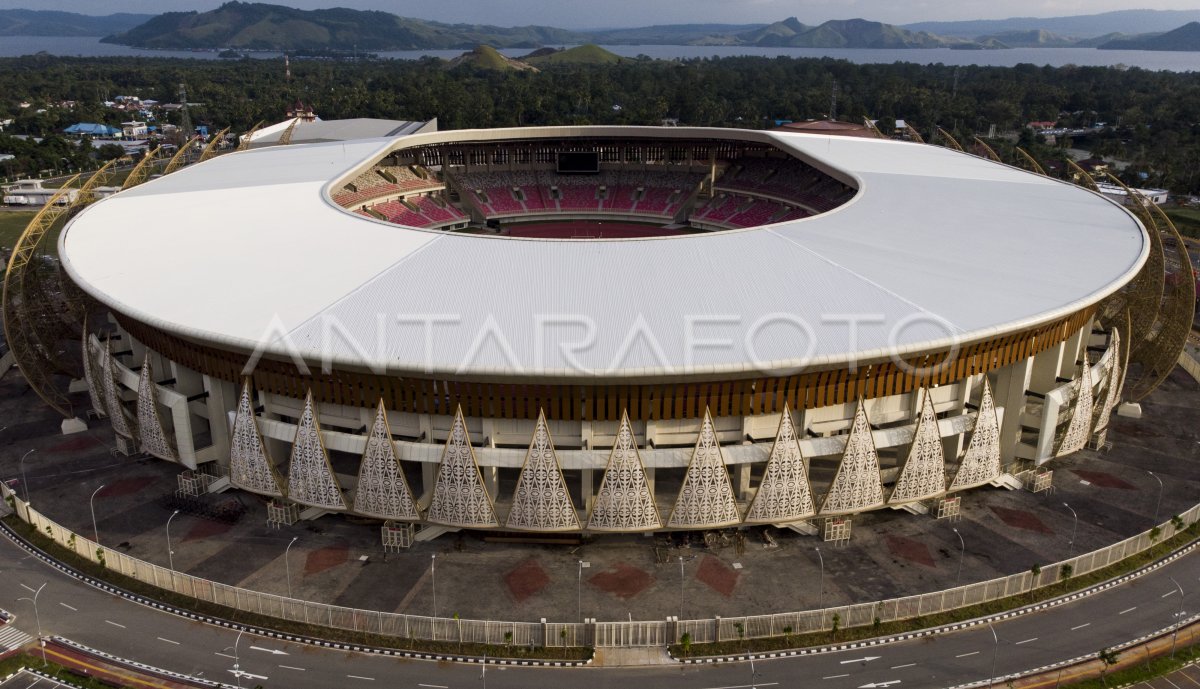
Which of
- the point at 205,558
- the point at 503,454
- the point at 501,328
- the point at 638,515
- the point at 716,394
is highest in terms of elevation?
the point at 501,328

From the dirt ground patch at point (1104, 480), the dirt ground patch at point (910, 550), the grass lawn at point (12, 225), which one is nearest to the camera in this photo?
the dirt ground patch at point (910, 550)

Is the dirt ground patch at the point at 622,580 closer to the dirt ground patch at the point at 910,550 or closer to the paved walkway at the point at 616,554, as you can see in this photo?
the paved walkway at the point at 616,554


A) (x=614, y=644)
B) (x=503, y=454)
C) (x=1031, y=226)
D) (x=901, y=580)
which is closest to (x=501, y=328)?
(x=503, y=454)

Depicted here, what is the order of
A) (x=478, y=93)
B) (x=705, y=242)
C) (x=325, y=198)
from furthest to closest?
(x=478, y=93) → (x=325, y=198) → (x=705, y=242)

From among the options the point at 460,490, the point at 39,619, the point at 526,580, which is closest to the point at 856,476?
the point at 526,580

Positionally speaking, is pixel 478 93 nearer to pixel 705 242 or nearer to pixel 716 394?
pixel 705 242

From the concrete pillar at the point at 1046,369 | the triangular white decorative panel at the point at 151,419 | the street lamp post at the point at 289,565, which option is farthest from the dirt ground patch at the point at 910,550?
the triangular white decorative panel at the point at 151,419

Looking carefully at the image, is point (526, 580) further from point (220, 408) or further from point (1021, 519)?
point (1021, 519)
